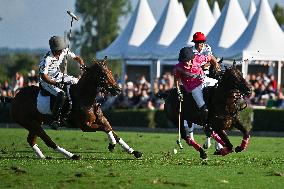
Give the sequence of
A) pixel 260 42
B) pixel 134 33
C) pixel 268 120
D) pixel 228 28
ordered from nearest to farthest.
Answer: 1. pixel 268 120
2. pixel 260 42
3. pixel 228 28
4. pixel 134 33

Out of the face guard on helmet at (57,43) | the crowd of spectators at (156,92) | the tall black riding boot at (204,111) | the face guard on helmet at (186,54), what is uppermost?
the face guard on helmet at (57,43)

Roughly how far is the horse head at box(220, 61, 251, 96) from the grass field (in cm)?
129

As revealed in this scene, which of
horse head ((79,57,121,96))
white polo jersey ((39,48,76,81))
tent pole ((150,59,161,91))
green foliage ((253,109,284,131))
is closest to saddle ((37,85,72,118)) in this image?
white polo jersey ((39,48,76,81))

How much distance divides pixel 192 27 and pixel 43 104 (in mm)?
26577

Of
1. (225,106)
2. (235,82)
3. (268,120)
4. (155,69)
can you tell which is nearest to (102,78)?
(225,106)

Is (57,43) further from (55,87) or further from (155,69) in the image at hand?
(155,69)

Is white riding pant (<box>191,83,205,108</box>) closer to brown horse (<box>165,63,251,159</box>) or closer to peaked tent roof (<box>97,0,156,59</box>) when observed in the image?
brown horse (<box>165,63,251,159</box>)

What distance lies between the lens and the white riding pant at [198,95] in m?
19.9

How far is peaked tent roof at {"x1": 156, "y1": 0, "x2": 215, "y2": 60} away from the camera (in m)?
45.8

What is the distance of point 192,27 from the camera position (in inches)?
1812

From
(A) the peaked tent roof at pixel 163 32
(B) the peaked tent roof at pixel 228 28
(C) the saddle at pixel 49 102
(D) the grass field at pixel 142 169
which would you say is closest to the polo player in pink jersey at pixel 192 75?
(D) the grass field at pixel 142 169

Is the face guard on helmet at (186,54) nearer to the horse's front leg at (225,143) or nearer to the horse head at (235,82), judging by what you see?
the horse head at (235,82)

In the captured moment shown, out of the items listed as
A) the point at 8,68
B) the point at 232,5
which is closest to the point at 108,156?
the point at 232,5

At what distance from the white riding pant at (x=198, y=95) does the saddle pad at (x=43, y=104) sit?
2.71 m
